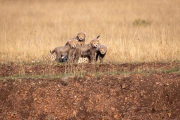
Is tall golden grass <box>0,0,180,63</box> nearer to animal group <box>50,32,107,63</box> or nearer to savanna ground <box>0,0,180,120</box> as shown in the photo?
savanna ground <box>0,0,180,120</box>

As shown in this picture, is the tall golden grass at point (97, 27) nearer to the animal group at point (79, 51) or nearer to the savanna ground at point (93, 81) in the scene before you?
the savanna ground at point (93, 81)

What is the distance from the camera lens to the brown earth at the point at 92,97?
7660 millimetres

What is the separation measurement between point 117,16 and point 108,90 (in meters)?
11.8

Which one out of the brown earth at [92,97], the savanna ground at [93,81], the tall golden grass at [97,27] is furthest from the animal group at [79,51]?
the brown earth at [92,97]

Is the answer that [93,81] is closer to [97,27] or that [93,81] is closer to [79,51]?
[79,51]

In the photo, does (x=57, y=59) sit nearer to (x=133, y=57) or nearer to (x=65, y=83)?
(x=133, y=57)

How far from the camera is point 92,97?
781 cm

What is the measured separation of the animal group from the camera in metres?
11.4

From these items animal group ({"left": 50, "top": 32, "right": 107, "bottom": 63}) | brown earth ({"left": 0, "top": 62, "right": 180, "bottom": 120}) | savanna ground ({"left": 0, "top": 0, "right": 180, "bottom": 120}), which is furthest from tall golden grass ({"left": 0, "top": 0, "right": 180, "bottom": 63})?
brown earth ({"left": 0, "top": 62, "right": 180, "bottom": 120})

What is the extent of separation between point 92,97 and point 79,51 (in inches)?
152

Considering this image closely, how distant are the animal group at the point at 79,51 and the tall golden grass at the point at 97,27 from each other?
2.07 ft

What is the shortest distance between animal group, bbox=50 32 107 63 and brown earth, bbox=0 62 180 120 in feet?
10.1

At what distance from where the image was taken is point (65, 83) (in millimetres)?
8109

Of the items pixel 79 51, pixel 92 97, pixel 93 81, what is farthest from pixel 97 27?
pixel 92 97
